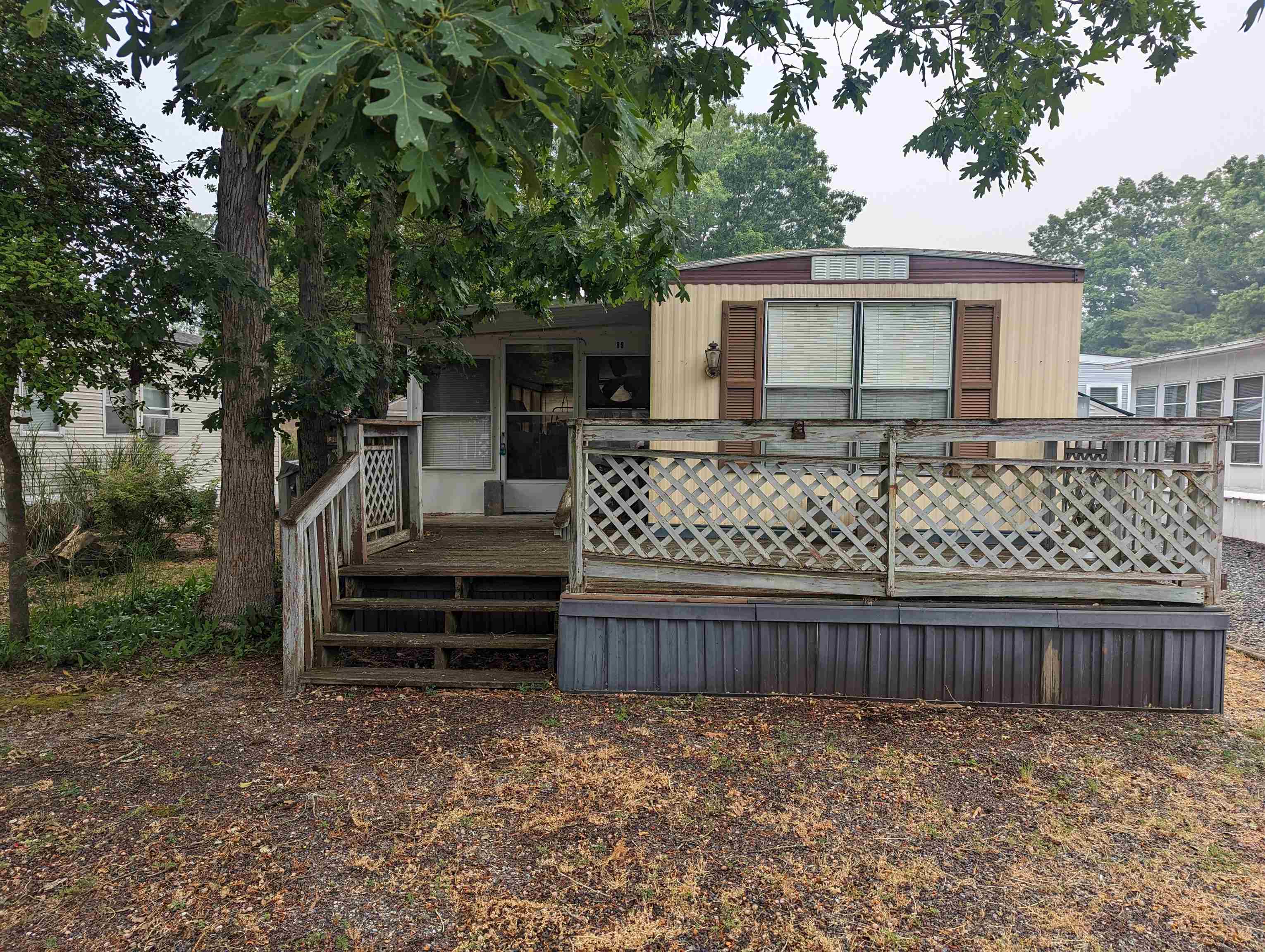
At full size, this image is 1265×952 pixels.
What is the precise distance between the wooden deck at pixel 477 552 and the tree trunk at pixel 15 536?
7.62 ft

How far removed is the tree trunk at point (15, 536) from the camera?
16.5ft

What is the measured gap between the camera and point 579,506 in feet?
14.4

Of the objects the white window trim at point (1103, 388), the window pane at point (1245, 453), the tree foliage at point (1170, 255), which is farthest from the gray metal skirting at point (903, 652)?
the tree foliage at point (1170, 255)

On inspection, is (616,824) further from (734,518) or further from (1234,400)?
(1234,400)

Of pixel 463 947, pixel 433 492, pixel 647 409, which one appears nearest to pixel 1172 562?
pixel 463 947

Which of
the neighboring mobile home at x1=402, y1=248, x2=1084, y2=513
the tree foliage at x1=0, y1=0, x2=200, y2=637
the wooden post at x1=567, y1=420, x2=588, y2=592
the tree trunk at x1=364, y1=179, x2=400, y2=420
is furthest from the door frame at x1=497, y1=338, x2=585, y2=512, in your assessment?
the wooden post at x1=567, y1=420, x2=588, y2=592

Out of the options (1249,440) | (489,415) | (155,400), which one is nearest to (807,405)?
(489,415)

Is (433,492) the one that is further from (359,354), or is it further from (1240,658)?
(1240,658)

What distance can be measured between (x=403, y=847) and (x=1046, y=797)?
8.70 ft

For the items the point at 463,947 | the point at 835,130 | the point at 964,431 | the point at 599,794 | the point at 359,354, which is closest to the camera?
the point at 463,947

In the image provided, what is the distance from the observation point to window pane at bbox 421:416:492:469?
7.90m

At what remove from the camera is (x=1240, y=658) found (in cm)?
536

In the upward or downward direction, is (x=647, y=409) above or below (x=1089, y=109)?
below

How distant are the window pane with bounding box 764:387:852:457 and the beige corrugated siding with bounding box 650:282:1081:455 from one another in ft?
1.61
